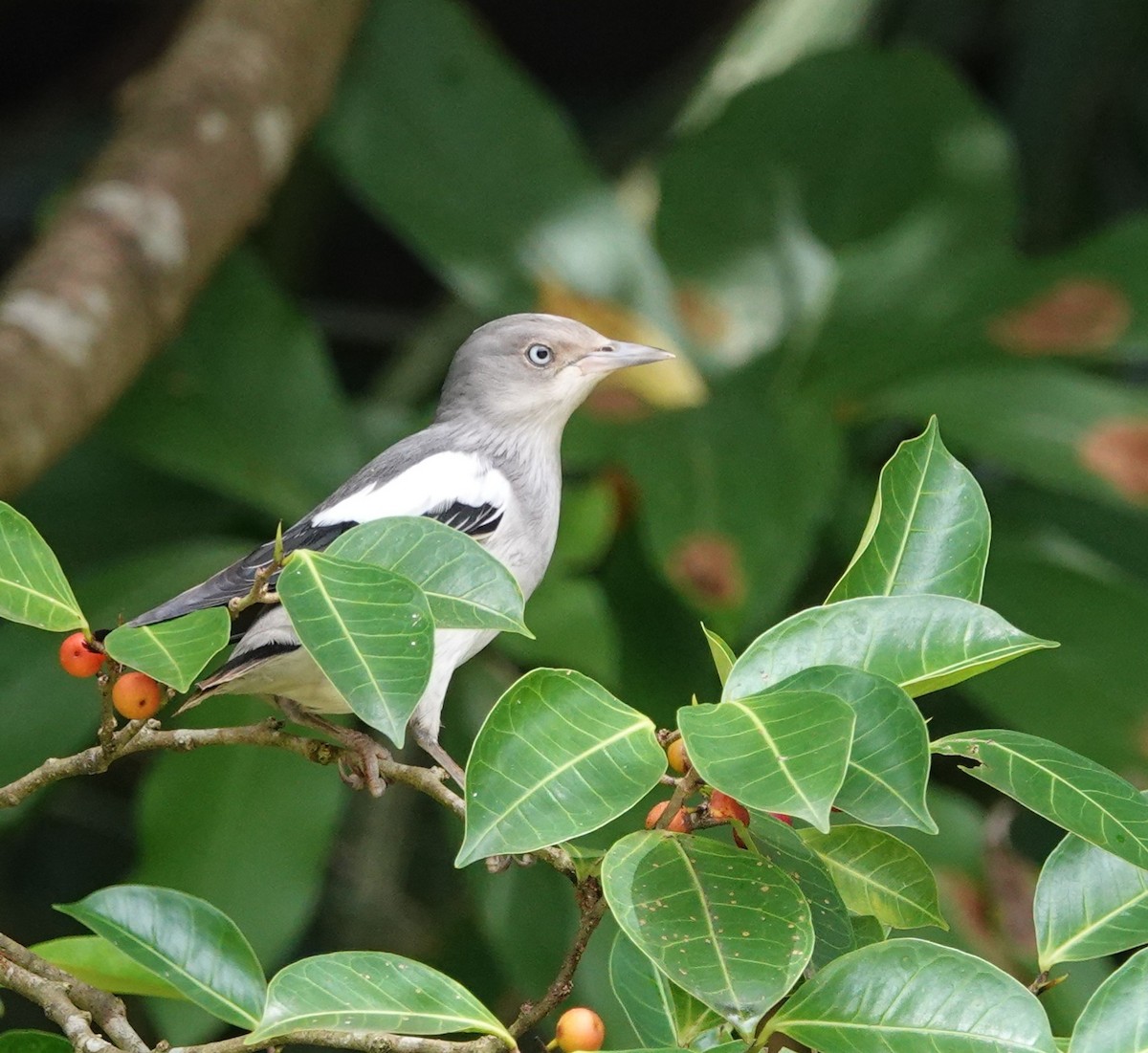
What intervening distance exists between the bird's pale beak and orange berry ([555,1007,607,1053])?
1.27m

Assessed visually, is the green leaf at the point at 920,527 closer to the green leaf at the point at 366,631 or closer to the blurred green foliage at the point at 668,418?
the green leaf at the point at 366,631

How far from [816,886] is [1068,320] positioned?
2594mm

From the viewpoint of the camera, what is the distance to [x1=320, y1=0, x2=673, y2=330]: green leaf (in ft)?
12.1

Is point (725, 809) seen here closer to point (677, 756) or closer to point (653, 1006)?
point (677, 756)

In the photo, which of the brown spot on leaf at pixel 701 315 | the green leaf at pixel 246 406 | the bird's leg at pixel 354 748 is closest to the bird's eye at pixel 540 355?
the bird's leg at pixel 354 748

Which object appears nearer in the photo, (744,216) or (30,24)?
(744,216)

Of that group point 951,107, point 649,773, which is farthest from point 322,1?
point 649,773

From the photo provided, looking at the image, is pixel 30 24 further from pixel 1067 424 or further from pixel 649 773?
pixel 649 773

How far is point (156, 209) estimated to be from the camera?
11.1ft

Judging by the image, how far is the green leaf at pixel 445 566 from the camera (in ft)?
3.85

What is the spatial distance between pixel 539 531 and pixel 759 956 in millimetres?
1070

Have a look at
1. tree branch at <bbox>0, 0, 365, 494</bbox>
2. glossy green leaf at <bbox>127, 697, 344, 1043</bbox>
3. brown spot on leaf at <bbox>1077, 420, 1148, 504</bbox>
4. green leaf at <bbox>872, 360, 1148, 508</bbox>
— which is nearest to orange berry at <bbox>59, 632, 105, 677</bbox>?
tree branch at <bbox>0, 0, 365, 494</bbox>

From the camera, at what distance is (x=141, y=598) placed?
3.12 m

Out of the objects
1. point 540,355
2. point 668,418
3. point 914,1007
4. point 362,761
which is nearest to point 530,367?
point 540,355
